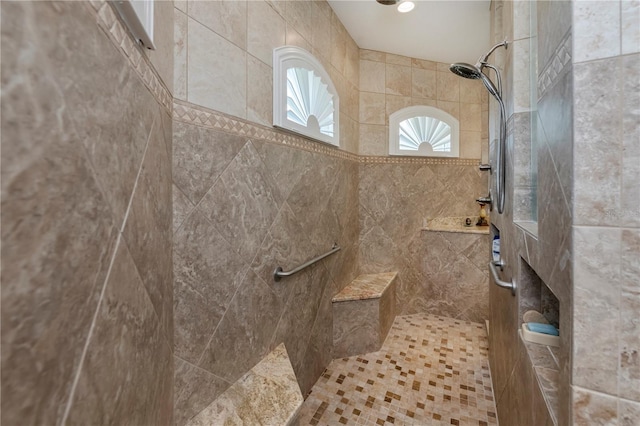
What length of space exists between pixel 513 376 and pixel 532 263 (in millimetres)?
650

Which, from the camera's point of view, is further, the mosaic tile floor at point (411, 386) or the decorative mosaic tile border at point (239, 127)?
the mosaic tile floor at point (411, 386)

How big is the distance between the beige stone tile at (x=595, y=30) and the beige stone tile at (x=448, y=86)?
268 cm

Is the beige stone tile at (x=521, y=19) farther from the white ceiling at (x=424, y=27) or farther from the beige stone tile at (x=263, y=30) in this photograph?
the beige stone tile at (x=263, y=30)

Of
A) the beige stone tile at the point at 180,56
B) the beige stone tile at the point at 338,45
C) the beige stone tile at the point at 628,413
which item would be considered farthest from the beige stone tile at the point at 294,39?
the beige stone tile at the point at 628,413

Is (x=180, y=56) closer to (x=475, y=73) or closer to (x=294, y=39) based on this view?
(x=294, y=39)

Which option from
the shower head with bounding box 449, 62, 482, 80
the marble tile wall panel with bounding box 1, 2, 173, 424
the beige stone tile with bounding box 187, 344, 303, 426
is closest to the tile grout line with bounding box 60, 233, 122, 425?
the marble tile wall panel with bounding box 1, 2, 173, 424

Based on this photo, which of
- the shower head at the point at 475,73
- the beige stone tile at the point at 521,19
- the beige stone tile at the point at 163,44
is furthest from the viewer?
the shower head at the point at 475,73

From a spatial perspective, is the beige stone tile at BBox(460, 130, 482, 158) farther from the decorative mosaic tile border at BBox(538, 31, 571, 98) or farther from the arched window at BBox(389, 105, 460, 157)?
Result: the decorative mosaic tile border at BBox(538, 31, 571, 98)

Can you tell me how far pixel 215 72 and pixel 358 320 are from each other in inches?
80.8

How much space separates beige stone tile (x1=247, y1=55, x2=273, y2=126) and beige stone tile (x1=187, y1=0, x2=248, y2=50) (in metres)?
0.10

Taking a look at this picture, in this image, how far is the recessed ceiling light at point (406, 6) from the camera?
81.6 inches

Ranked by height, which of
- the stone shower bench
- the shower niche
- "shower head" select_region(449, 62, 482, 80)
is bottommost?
the stone shower bench

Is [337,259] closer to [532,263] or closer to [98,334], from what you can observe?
[532,263]

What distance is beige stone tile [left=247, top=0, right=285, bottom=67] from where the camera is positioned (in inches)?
53.7
